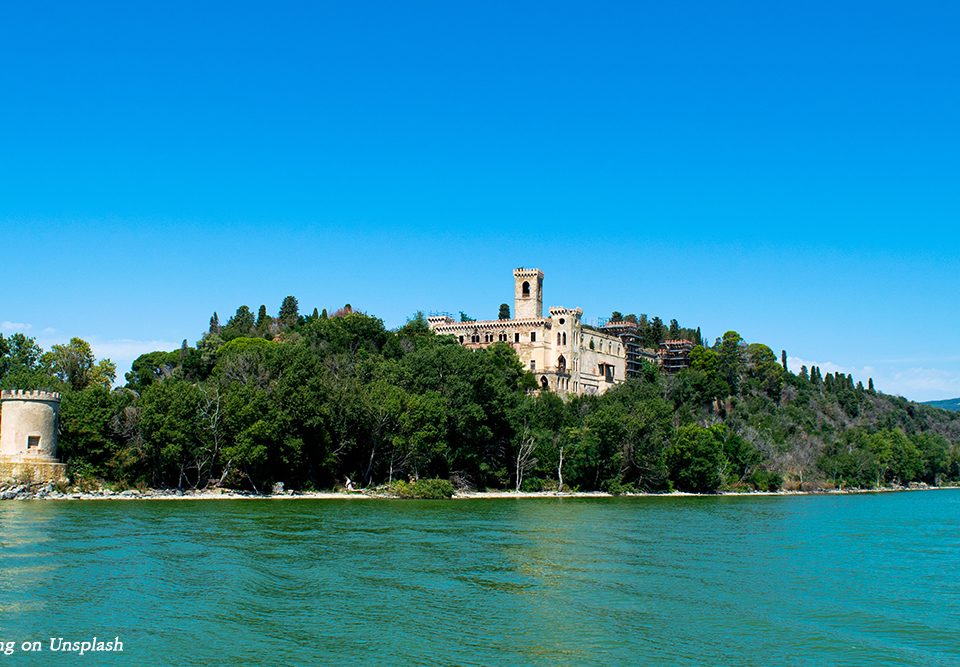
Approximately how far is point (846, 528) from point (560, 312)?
55.1 metres

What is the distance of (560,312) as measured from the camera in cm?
9869

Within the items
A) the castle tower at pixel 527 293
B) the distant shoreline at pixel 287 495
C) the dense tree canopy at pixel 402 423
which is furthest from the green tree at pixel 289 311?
the distant shoreline at pixel 287 495

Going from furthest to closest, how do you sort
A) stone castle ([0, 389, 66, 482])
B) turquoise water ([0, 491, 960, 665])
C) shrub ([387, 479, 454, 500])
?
shrub ([387, 479, 454, 500]) < stone castle ([0, 389, 66, 482]) < turquoise water ([0, 491, 960, 665])

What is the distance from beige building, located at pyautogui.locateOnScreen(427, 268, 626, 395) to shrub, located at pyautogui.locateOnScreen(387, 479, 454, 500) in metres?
35.4

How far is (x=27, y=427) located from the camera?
48438mm

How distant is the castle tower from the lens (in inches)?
A: 3971

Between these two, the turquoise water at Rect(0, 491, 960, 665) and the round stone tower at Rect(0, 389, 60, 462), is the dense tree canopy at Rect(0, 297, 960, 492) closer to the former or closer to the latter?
the round stone tower at Rect(0, 389, 60, 462)

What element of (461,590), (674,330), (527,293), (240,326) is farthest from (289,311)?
(461,590)

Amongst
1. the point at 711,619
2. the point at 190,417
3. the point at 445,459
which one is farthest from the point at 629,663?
the point at 445,459

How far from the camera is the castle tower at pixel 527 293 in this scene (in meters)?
101

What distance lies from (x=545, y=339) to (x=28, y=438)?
57.5 m

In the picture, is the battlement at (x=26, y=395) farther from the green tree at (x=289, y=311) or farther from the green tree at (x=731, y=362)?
the green tree at (x=731, y=362)

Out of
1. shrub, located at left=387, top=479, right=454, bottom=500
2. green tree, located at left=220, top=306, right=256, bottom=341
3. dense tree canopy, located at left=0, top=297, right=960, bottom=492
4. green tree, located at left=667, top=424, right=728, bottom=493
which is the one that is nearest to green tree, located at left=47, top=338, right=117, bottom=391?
dense tree canopy, located at left=0, top=297, right=960, bottom=492

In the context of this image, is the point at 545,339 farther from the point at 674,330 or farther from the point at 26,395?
the point at 26,395
